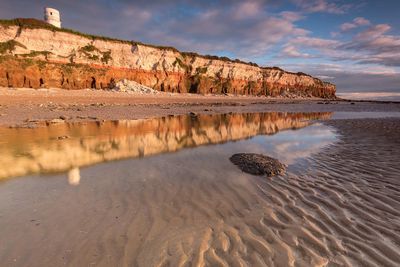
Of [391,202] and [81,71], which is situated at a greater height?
[81,71]

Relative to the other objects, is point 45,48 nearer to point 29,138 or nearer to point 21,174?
point 29,138

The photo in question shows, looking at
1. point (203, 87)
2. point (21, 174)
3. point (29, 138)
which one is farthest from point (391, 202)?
point (203, 87)

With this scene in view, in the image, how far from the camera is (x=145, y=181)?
5.64 meters

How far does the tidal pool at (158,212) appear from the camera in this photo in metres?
3.08

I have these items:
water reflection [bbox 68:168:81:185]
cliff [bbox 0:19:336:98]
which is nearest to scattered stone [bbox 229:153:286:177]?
water reflection [bbox 68:168:81:185]

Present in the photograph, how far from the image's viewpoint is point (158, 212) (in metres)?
4.18

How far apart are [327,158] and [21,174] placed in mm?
8656

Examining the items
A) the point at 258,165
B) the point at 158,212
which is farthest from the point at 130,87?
the point at 158,212

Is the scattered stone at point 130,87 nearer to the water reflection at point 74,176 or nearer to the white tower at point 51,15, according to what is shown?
the white tower at point 51,15

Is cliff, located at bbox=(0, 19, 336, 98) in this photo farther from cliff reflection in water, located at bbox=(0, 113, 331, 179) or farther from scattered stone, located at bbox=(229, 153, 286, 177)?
scattered stone, located at bbox=(229, 153, 286, 177)

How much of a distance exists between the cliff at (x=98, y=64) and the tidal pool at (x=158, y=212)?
30775 mm

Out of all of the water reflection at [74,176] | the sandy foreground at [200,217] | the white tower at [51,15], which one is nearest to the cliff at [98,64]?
the white tower at [51,15]

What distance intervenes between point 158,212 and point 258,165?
11.1 feet

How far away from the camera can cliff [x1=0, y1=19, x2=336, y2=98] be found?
32781 mm
